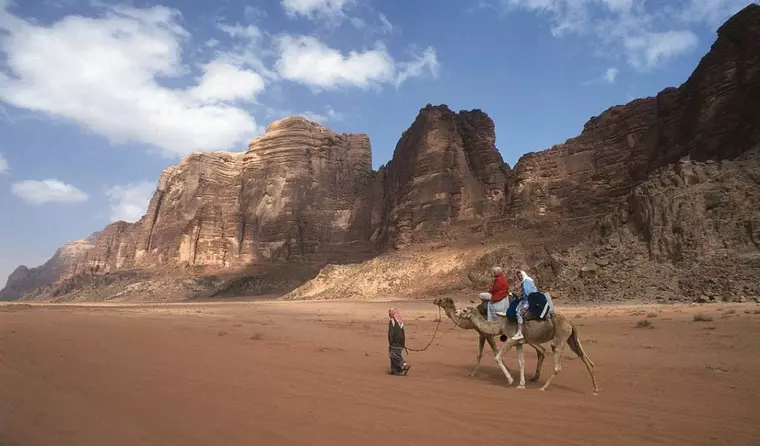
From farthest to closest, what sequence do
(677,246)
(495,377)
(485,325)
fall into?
1. (677,246)
2. (485,325)
3. (495,377)

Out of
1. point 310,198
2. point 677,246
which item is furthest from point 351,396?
point 310,198

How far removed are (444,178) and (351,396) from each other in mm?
61862

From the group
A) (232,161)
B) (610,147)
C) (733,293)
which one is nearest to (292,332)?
(733,293)

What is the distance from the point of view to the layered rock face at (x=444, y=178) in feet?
209

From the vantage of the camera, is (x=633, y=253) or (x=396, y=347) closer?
(x=396, y=347)

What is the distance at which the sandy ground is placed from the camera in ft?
14.1

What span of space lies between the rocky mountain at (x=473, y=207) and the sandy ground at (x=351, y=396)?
18.8 m

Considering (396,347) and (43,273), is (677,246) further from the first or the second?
(43,273)

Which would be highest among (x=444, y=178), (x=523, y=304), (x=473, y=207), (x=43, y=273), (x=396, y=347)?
(x=444, y=178)

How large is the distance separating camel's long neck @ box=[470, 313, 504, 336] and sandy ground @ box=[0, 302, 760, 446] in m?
0.83

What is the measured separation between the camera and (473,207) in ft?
208

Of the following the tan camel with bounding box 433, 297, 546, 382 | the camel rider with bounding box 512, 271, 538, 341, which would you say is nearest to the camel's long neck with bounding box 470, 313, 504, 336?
the tan camel with bounding box 433, 297, 546, 382

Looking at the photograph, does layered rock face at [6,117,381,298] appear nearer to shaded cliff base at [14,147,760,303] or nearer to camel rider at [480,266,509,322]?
shaded cliff base at [14,147,760,303]

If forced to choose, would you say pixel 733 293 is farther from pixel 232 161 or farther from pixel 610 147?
pixel 232 161
